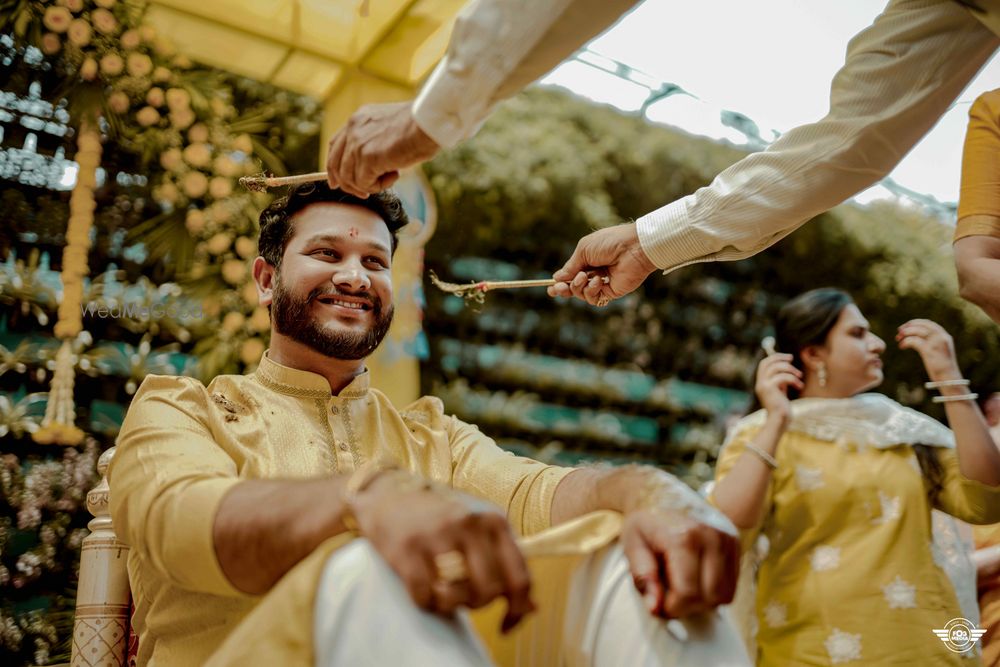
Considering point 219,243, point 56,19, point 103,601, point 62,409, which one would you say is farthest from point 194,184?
point 103,601

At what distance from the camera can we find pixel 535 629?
1124mm

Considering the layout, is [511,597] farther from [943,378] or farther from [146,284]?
[146,284]

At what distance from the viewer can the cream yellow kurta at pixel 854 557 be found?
2.08 meters

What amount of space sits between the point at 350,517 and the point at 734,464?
163 centimetres

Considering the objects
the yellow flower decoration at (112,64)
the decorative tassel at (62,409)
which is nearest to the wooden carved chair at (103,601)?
the decorative tassel at (62,409)

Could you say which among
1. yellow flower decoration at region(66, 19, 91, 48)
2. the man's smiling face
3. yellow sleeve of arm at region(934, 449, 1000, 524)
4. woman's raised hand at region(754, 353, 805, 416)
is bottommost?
yellow sleeve of arm at region(934, 449, 1000, 524)

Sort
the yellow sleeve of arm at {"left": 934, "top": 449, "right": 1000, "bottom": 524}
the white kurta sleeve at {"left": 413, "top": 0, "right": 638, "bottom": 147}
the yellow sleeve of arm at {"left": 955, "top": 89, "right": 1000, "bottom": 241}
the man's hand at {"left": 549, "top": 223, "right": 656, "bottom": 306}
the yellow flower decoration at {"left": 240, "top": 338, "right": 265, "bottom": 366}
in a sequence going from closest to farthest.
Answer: the white kurta sleeve at {"left": 413, "top": 0, "right": 638, "bottom": 147} → the yellow sleeve of arm at {"left": 955, "top": 89, "right": 1000, "bottom": 241} → the man's hand at {"left": 549, "top": 223, "right": 656, "bottom": 306} → the yellow sleeve of arm at {"left": 934, "top": 449, "right": 1000, "bottom": 524} → the yellow flower decoration at {"left": 240, "top": 338, "right": 265, "bottom": 366}

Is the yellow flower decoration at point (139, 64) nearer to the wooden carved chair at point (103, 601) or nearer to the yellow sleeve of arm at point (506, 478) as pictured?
the wooden carved chair at point (103, 601)

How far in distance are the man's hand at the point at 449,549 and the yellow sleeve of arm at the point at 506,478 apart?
2.13ft

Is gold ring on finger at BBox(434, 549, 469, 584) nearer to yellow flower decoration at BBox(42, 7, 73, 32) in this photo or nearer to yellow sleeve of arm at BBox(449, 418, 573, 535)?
yellow sleeve of arm at BBox(449, 418, 573, 535)

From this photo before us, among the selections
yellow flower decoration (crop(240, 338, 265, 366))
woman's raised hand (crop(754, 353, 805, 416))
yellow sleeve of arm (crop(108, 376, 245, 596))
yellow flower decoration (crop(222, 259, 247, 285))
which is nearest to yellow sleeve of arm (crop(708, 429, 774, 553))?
woman's raised hand (crop(754, 353, 805, 416))

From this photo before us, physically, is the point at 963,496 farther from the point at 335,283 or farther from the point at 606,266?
the point at 335,283

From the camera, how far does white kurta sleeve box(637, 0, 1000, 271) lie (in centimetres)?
162

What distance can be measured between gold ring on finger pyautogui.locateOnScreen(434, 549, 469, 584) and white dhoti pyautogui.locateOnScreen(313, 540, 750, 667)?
4 centimetres
